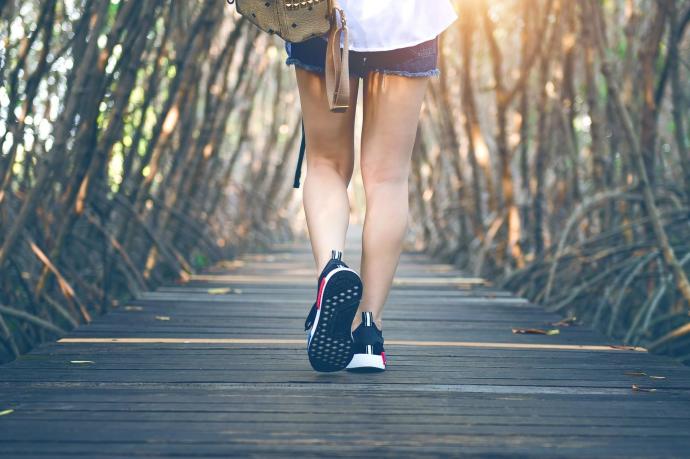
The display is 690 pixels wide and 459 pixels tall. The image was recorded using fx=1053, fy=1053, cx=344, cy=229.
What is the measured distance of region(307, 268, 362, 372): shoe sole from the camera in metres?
2.02

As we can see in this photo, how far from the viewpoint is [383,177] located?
2.27m

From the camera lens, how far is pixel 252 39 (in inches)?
271

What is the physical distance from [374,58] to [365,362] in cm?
64

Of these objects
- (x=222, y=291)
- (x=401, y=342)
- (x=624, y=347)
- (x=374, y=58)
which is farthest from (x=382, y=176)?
(x=222, y=291)

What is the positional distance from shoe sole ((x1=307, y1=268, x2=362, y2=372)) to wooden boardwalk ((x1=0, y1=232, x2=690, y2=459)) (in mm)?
64

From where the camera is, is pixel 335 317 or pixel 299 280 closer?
pixel 335 317

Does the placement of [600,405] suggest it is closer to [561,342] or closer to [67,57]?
[561,342]

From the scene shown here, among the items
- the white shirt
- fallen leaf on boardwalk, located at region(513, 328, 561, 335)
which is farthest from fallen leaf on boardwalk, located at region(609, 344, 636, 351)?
the white shirt

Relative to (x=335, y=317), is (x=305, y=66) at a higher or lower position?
higher

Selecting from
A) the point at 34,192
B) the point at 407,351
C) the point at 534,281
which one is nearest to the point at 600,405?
the point at 407,351

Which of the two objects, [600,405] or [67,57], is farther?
[67,57]

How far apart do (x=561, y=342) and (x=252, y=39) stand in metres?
4.49

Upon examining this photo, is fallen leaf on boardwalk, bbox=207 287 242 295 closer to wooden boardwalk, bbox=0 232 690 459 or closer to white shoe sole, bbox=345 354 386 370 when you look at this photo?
wooden boardwalk, bbox=0 232 690 459

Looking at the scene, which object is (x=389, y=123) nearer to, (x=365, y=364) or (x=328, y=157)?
(x=328, y=157)
